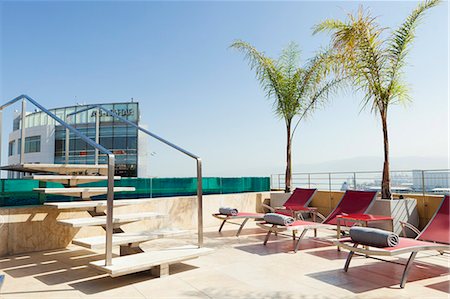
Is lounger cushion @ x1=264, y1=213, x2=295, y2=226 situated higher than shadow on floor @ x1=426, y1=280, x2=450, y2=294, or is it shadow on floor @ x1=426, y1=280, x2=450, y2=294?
lounger cushion @ x1=264, y1=213, x2=295, y2=226

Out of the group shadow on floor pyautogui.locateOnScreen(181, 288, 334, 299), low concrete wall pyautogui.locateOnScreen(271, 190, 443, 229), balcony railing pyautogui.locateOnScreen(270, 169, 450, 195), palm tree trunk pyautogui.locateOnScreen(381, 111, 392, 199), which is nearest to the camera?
shadow on floor pyautogui.locateOnScreen(181, 288, 334, 299)

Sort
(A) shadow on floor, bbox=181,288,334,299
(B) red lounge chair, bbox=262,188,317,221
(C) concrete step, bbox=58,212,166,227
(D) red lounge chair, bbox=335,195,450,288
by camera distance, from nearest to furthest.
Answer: (A) shadow on floor, bbox=181,288,334,299
(D) red lounge chair, bbox=335,195,450,288
(C) concrete step, bbox=58,212,166,227
(B) red lounge chair, bbox=262,188,317,221

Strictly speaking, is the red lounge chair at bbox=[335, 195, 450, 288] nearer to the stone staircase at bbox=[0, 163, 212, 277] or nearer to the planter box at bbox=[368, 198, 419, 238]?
the planter box at bbox=[368, 198, 419, 238]

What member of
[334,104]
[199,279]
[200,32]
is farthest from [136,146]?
[199,279]

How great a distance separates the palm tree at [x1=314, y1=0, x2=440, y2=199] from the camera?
7.01 m

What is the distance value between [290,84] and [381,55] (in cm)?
321

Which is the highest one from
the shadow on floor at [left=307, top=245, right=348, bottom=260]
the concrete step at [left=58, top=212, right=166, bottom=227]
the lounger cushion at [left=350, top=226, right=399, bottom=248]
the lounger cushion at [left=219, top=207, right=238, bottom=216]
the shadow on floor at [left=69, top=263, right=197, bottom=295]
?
the concrete step at [left=58, top=212, right=166, bottom=227]

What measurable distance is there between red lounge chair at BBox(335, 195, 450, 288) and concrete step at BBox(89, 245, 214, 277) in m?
1.89

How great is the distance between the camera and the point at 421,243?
157 inches

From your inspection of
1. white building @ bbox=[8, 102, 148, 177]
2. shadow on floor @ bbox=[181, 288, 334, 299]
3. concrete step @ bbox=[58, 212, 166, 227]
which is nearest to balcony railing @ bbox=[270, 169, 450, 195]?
shadow on floor @ bbox=[181, 288, 334, 299]

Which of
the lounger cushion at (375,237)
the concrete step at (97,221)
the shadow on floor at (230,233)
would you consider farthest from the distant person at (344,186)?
the concrete step at (97,221)

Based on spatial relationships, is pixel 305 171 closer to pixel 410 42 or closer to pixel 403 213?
pixel 403 213

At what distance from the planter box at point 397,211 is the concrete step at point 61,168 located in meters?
5.30

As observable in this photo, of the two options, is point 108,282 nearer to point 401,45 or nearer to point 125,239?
point 125,239
